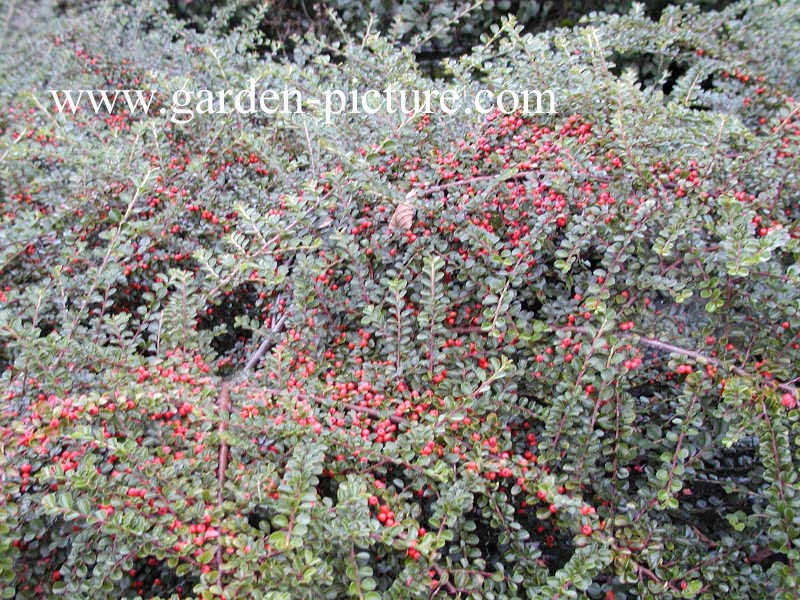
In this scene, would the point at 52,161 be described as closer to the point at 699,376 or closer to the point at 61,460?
the point at 61,460

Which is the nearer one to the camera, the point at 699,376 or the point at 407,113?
the point at 699,376

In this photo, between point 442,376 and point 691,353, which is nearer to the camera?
point 691,353

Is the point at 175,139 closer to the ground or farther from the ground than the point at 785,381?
farther from the ground

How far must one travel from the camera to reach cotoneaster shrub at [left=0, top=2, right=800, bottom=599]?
50.2 inches

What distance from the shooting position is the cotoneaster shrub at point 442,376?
128 centimetres

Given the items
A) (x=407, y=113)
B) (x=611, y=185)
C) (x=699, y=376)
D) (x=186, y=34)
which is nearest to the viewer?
(x=699, y=376)

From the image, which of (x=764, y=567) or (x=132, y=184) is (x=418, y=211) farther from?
(x=764, y=567)

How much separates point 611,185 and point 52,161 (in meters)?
1.87

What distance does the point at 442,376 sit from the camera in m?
1.51

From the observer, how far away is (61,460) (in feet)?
4.37

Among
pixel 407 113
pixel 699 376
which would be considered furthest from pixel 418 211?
pixel 699 376


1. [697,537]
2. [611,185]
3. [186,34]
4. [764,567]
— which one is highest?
[186,34]

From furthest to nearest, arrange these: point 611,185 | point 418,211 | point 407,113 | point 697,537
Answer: point 407,113 < point 418,211 < point 611,185 < point 697,537

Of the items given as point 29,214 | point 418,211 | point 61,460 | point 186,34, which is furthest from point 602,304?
point 186,34
